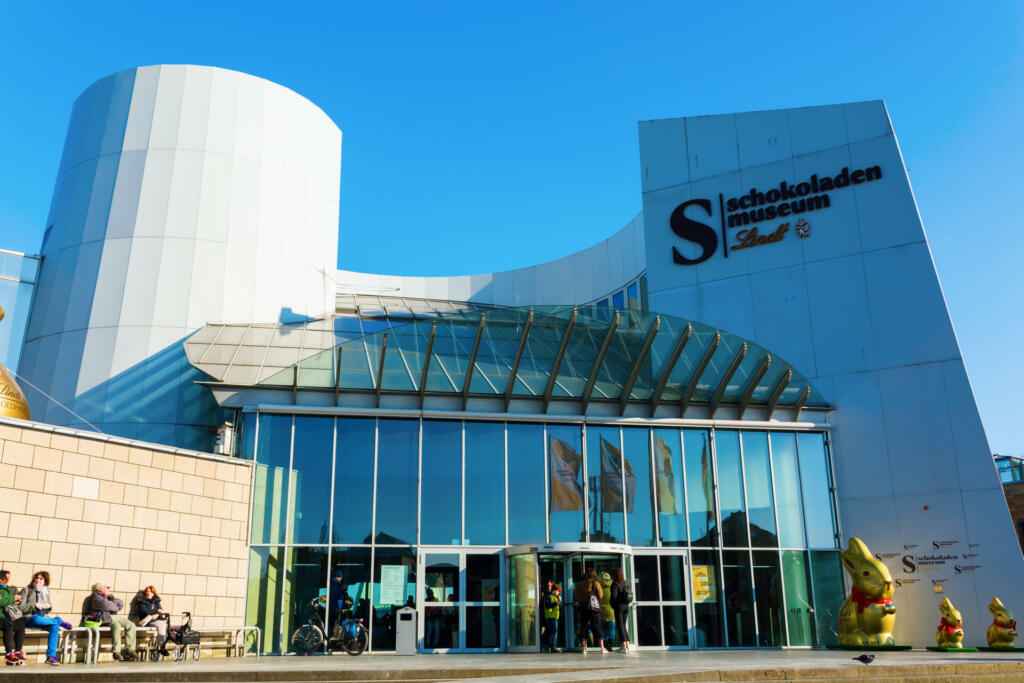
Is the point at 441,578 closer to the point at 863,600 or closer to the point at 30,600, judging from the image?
the point at 30,600

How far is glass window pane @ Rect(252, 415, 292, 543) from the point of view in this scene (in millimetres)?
18047

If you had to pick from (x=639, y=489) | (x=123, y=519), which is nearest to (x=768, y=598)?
(x=639, y=489)

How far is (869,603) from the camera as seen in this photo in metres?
18.5

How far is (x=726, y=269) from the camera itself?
2477 cm

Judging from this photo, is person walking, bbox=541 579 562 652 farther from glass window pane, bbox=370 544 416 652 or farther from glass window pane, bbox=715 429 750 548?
glass window pane, bbox=715 429 750 548

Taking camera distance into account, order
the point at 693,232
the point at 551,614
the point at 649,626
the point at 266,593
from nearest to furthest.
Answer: the point at 551,614, the point at 266,593, the point at 649,626, the point at 693,232

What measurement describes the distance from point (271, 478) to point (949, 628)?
47.5ft

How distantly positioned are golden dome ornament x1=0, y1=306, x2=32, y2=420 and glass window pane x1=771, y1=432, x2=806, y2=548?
16.5 metres

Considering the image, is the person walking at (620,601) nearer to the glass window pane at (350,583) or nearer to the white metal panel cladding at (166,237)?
the glass window pane at (350,583)

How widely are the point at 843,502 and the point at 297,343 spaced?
13.9 meters

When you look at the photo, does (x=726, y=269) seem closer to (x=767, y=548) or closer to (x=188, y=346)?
(x=767, y=548)

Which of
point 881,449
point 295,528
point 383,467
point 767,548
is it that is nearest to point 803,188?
point 881,449

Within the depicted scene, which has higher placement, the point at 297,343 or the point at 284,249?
the point at 284,249

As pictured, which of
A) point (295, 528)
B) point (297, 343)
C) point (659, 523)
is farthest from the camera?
point (297, 343)
